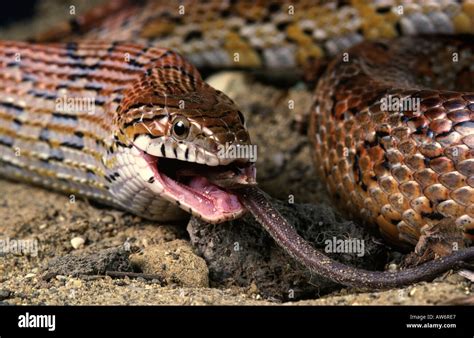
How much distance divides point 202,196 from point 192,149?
13.3 inches

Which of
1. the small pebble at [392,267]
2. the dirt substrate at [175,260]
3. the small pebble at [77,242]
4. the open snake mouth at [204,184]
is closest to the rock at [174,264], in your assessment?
the dirt substrate at [175,260]

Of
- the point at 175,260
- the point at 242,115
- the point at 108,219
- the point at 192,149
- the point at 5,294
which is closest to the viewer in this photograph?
the point at 5,294

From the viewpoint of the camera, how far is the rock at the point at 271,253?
547 centimetres

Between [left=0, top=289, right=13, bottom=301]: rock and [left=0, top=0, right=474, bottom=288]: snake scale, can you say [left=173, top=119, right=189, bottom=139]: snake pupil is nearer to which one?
[left=0, top=0, right=474, bottom=288]: snake scale

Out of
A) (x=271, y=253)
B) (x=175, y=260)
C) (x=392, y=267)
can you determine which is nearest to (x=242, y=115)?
(x=271, y=253)

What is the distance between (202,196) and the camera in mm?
5457

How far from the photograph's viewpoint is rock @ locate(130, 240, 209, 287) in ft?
17.8

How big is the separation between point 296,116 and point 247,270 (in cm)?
275

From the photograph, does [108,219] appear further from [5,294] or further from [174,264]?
[5,294]

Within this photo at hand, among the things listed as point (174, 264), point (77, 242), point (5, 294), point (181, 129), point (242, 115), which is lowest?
point (5, 294)

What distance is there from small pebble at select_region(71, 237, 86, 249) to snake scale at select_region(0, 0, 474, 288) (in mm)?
412

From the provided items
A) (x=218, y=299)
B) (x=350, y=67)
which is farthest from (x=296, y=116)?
(x=218, y=299)

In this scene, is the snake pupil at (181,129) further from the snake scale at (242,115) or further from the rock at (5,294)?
the rock at (5,294)

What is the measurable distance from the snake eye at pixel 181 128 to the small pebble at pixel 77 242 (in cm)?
126
